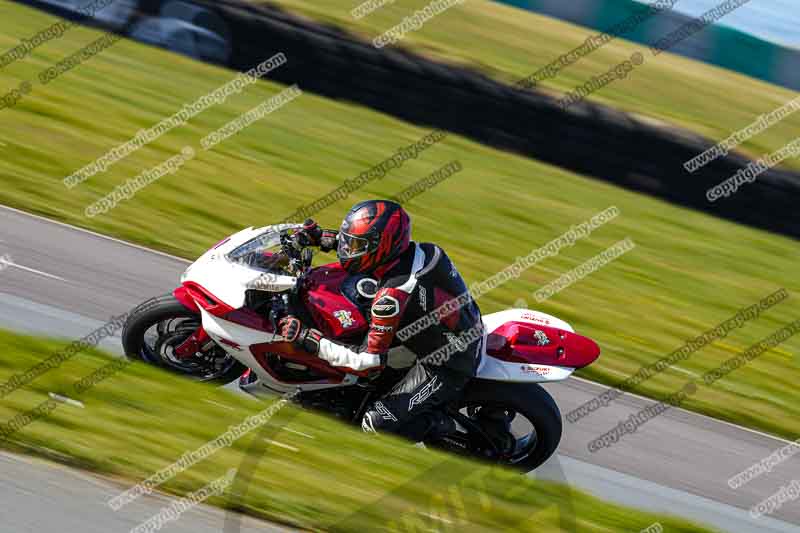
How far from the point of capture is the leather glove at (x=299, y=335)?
259 inches

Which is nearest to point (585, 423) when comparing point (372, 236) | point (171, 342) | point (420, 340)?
point (420, 340)

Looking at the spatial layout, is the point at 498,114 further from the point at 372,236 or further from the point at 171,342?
the point at 372,236

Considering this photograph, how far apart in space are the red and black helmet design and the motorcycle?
43cm

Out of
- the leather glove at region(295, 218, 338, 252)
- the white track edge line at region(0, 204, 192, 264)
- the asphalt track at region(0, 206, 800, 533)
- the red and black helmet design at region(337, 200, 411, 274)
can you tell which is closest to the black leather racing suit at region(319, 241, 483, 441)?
the red and black helmet design at region(337, 200, 411, 274)

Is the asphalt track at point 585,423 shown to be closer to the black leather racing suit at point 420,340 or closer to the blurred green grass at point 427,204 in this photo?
the blurred green grass at point 427,204

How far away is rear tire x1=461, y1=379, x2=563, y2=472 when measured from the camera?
22.6 feet

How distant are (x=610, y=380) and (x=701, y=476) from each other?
1613 millimetres

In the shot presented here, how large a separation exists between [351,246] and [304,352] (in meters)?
0.89

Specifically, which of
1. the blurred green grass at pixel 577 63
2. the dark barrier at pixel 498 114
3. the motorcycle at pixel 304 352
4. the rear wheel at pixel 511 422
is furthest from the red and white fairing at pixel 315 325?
the blurred green grass at pixel 577 63

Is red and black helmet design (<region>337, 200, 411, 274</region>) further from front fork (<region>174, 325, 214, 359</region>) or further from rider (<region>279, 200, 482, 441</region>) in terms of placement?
Answer: front fork (<region>174, 325, 214, 359</region>)

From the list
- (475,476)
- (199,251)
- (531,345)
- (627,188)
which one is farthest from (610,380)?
(627,188)

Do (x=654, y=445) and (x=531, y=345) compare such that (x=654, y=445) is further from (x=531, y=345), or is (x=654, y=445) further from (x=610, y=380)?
(x=531, y=345)

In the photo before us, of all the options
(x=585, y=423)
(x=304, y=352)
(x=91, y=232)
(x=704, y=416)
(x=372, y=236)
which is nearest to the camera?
(x=372, y=236)

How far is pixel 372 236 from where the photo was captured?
20.9ft
